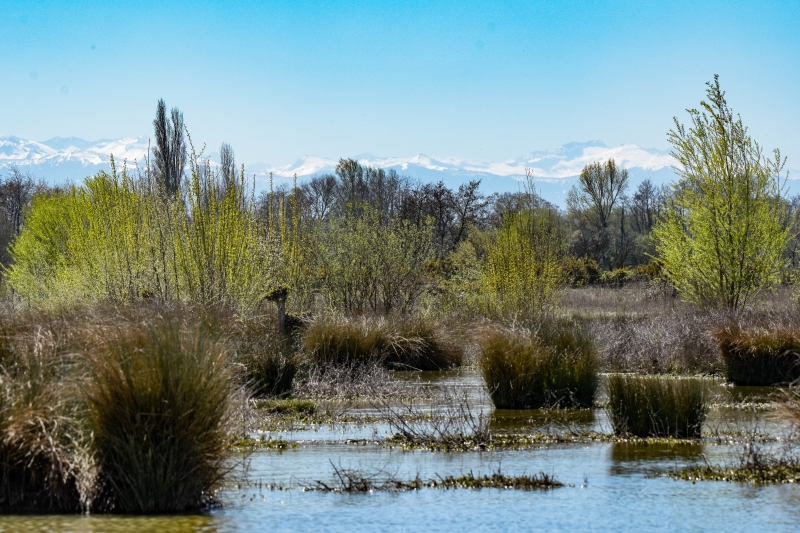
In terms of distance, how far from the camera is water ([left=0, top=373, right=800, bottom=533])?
6875 millimetres

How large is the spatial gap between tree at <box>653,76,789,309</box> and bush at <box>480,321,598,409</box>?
10509 millimetres

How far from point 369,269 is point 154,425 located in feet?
61.0

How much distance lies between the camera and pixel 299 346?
693 inches

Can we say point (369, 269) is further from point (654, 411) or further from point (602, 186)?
point (602, 186)

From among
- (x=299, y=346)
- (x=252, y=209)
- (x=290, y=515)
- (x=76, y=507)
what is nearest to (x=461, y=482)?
(x=290, y=515)

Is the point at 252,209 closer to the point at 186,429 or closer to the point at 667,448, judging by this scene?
the point at 667,448

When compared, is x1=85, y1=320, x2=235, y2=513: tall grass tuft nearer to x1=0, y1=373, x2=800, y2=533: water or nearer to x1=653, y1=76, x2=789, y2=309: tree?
x1=0, y1=373, x2=800, y2=533: water

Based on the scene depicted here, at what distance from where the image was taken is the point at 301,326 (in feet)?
66.5

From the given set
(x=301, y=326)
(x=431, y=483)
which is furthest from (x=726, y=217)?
(x=431, y=483)

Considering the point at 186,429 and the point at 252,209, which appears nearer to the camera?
the point at 186,429

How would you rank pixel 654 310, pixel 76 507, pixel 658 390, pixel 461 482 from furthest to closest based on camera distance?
pixel 654 310 < pixel 658 390 < pixel 461 482 < pixel 76 507

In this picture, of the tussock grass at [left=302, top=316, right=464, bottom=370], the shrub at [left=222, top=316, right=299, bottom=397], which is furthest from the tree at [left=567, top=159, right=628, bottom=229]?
the shrub at [left=222, top=316, right=299, bottom=397]

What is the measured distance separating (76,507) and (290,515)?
5.42ft

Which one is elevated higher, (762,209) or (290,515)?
(762,209)
